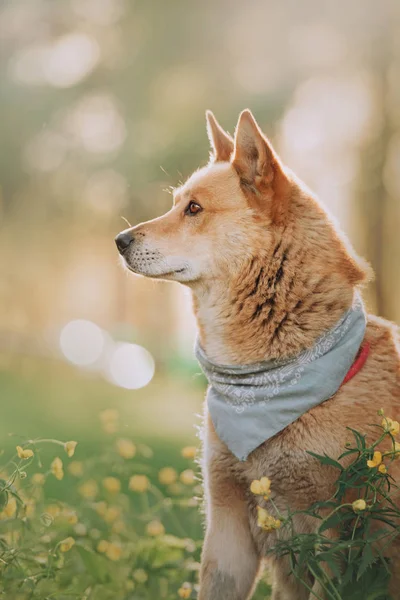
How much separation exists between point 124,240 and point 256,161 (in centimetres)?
62

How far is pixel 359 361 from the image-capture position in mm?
2621

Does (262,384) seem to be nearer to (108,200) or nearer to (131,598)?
(131,598)

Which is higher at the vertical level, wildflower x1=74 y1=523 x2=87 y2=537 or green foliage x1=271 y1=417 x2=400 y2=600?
green foliage x1=271 y1=417 x2=400 y2=600

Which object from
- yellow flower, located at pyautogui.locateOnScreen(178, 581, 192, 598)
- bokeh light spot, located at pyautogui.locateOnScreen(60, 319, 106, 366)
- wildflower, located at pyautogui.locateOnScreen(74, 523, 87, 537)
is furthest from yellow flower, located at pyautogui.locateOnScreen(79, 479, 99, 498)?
bokeh light spot, located at pyautogui.locateOnScreen(60, 319, 106, 366)

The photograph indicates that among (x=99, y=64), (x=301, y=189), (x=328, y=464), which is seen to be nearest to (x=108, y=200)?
(x=99, y=64)

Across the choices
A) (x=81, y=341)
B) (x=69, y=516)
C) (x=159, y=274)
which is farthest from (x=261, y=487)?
(x=81, y=341)

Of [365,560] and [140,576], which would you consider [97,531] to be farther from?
[365,560]

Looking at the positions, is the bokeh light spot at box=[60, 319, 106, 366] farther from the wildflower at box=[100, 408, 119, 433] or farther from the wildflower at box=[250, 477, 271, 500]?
the wildflower at box=[250, 477, 271, 500]

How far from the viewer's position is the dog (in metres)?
2.52

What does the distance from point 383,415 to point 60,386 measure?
652cm

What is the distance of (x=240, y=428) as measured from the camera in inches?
102

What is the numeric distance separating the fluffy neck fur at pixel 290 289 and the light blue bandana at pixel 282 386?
0.04m

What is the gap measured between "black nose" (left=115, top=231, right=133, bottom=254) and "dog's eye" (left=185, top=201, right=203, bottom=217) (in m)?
0.25

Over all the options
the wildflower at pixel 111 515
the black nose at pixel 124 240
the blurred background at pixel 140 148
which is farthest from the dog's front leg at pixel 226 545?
the blurred background at pixel 140 148
